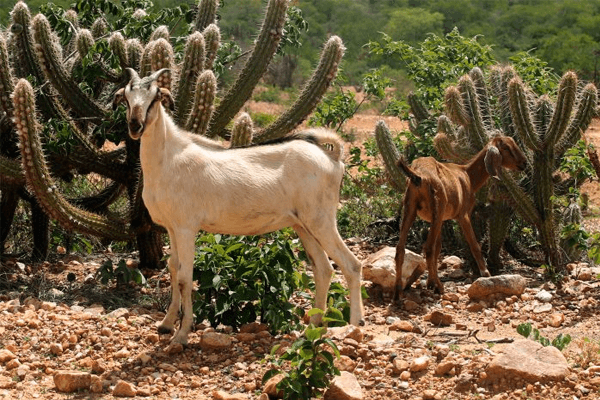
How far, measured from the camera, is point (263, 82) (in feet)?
120

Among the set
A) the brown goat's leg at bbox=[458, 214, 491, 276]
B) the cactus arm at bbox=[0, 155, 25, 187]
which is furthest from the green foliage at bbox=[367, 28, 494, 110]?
the cactus arm at bbox=[0, 155, 25, 187]

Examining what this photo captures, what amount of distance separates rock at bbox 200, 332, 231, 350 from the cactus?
2431 millimetres

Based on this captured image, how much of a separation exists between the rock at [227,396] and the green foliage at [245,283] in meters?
1.37

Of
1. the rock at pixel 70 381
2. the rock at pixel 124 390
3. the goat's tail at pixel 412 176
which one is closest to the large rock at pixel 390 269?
the goat's tail at pixel 412 176

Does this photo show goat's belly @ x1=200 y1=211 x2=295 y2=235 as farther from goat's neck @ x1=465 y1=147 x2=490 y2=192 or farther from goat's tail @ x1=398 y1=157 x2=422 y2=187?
goat's neck @ x1=465 y1=147 x2=490 y2=192

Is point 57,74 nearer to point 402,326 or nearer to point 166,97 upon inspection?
point 166,97

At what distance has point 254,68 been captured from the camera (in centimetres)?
1092

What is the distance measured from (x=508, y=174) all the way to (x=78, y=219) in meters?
4.89

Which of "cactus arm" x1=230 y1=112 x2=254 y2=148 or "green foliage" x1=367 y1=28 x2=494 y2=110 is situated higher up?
"green foliage" x1=367 y1=28 x2=494 y2=110

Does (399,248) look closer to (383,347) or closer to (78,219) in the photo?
(383,347)

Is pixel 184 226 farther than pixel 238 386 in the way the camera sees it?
Yes

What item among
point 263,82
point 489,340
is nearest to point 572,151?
point 489,340

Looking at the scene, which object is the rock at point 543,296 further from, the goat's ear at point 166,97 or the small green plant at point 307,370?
the goat's ear at point 166,97

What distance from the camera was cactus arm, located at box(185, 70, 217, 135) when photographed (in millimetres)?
9414
